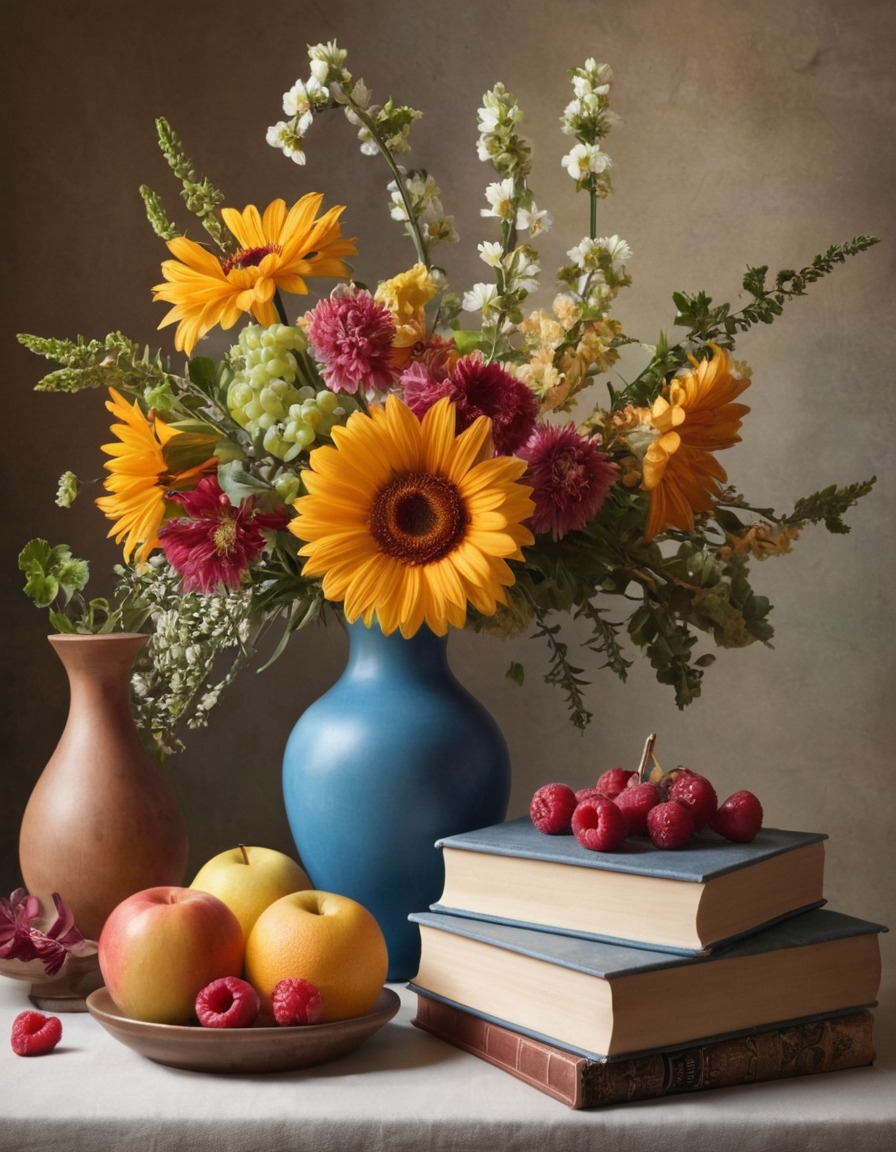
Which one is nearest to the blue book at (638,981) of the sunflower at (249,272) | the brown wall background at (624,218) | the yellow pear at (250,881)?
the yellow pear at (250,881)

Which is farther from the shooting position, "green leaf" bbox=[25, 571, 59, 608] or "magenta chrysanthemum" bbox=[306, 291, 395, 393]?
"green leaf" bbox=[25, 571, 59, 608]

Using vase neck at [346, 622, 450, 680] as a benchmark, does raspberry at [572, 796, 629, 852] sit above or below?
below

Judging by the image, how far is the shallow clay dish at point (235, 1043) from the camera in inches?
30.5

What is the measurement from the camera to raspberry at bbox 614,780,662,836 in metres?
0.86

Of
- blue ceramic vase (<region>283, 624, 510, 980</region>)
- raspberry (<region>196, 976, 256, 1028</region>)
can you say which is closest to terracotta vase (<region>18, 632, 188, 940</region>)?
blue ceramic vase (<region>283, 624, 510, 980</region>)

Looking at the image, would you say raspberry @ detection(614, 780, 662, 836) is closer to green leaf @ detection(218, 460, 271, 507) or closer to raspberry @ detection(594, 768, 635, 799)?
raspberry @ detection(594, 768, 635, 799)

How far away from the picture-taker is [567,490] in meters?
0.92

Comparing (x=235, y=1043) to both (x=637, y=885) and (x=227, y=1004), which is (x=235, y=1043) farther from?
(x=637, y=885)

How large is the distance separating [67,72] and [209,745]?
2.51 ft

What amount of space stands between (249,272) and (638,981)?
0.56 meters

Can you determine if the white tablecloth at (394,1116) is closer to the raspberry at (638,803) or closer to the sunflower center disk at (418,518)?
the raspberry at (638,803)

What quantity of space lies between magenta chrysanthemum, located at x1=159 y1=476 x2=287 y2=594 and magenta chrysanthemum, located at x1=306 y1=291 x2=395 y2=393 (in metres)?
0.11

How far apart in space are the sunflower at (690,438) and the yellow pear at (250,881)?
363mm

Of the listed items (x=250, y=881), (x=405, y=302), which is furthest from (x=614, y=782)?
(x=405, y=302)
